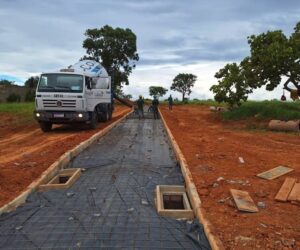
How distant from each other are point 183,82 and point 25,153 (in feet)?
245

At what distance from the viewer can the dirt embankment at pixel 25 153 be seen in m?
8.78

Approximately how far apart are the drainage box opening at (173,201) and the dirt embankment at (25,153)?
2.76m

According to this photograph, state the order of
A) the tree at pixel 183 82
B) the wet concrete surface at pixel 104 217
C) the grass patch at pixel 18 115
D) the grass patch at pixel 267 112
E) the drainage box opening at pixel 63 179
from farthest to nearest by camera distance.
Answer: the tree at pixel 183 82, the grass patch at pixel 18 115, the grass patch at pixel 267 112, the drainage box opening at pixel 63 179, the wet concrete surface at pixel 104 217

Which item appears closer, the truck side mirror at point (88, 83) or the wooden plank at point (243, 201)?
the wooden plank at point (243, 201)

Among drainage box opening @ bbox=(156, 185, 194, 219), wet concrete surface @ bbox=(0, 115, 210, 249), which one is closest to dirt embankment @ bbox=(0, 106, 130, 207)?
wet concrete surface @ bbox=(0, 115, 210, 249)

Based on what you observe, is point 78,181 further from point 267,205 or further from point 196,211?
point 267,205

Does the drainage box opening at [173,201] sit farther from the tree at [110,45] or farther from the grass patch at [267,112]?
the tree at [110,45]

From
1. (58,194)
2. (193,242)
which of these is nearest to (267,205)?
(193,242)

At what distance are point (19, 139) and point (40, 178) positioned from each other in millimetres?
9057

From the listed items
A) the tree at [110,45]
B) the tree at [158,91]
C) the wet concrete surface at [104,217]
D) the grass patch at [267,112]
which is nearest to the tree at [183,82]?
the tree at [158,91]

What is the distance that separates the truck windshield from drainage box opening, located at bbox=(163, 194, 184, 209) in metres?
11.1

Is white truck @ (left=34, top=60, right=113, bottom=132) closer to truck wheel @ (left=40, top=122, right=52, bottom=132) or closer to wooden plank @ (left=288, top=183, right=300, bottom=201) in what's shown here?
truck wheel @ (left=40, top=122, right=52, bottom=132)

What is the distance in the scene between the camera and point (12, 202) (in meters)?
7.14

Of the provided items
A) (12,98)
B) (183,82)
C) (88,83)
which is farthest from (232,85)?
(183,82)
